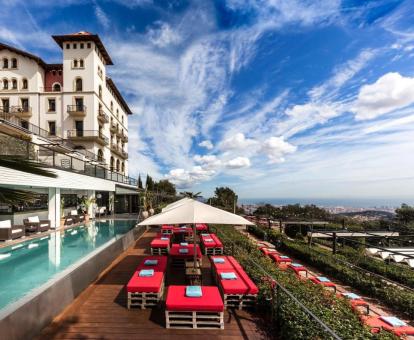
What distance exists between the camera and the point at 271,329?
13.9 feet

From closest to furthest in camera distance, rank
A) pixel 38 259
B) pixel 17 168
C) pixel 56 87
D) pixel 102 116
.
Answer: pixel 17 168
pixel 38 259
pixel 56 87
pixel 102 116

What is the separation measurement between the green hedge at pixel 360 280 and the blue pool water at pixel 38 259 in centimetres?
730

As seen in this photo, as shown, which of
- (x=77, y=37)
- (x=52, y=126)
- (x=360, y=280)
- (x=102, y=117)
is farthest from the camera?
(x=102, y=117)

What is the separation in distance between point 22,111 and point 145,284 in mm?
32526

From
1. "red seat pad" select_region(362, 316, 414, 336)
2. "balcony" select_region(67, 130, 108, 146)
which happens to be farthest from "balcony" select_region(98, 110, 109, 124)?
"red seat pad" select_region(362, 316, 414, 336)

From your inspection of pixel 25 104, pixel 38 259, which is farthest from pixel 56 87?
pixel 38 259

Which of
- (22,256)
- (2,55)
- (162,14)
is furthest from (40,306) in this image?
(2,55)

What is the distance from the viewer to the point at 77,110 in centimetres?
2944

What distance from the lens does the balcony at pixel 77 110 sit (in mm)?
29250

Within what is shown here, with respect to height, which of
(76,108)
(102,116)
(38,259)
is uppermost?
(76,108)

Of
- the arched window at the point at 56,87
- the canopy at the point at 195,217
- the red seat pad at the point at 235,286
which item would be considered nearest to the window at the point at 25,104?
the arched window at the point at 56,87

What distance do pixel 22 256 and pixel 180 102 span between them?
1601cm

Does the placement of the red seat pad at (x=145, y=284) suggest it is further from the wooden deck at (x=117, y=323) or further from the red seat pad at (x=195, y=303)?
the red seat pad at (x=195, y=303)

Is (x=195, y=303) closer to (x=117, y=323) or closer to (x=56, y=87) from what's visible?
(x=117, y=323)
